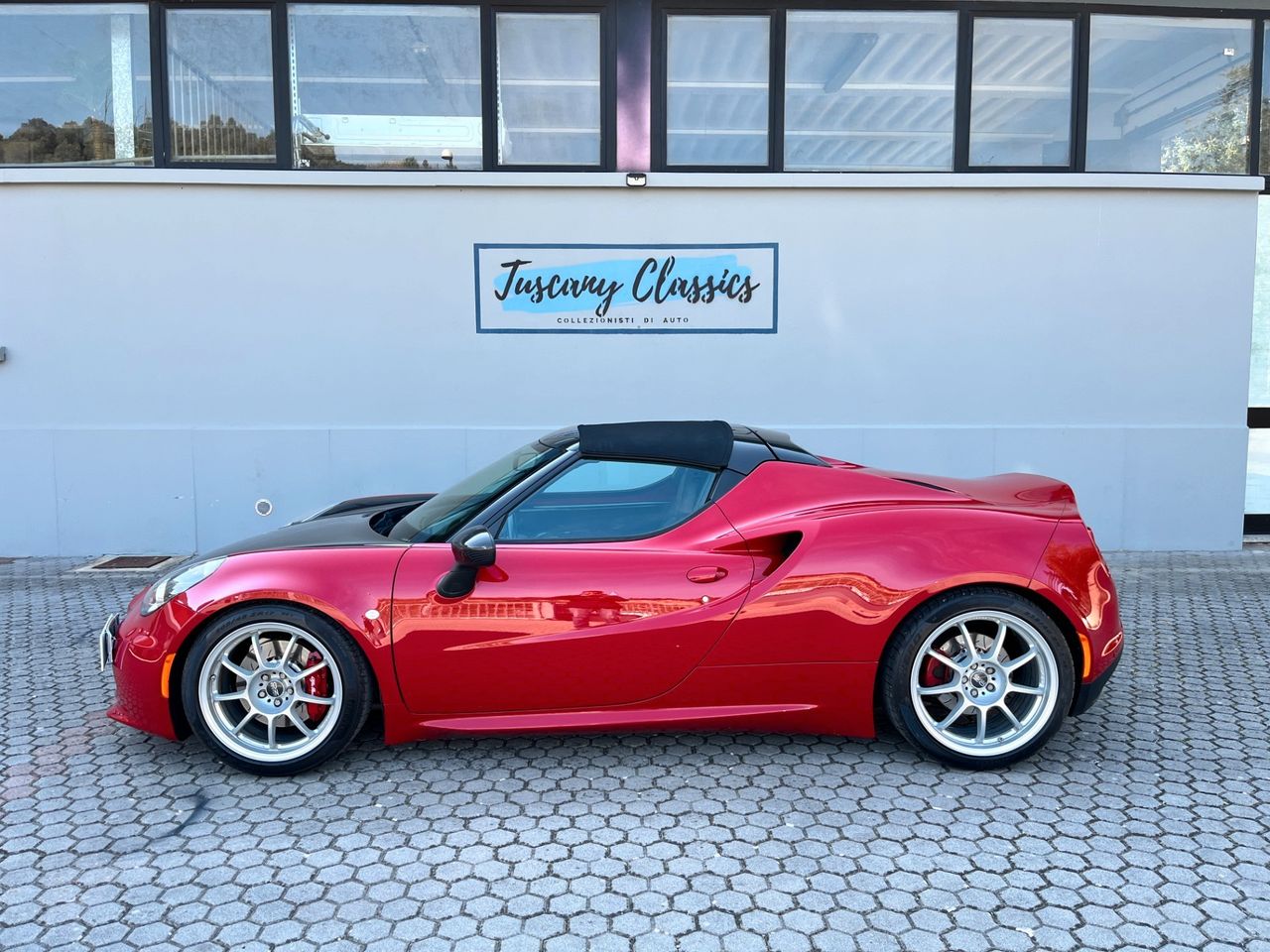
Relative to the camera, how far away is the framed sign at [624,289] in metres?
7.89

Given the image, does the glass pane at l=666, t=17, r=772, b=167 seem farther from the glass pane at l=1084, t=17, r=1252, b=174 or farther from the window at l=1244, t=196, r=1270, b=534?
the window at l=1244, t=196, r=1270, b=534

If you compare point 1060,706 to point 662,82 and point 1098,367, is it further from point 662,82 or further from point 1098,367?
point 662,82

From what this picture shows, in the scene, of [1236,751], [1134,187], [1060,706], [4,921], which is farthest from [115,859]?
[1134,187]

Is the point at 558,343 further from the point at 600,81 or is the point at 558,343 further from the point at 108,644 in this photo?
Answer: the point at 108,644

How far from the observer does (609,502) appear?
12.5 feet

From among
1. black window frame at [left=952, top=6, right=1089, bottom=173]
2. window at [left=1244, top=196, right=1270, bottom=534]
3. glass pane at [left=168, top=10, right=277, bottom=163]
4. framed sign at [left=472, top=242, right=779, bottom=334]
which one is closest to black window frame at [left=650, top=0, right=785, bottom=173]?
framed sign at [left=472, top=242, right=779, bottom=334]

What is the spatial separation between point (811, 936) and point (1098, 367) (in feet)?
22.2

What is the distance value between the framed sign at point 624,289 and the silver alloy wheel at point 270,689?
469 cm

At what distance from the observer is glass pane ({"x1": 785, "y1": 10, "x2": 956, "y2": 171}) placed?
316 inches

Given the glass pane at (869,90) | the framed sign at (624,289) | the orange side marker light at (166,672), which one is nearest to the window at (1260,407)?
the glass pane at (869,90)

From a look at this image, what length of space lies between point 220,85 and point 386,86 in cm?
135

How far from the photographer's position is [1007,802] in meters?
3.41

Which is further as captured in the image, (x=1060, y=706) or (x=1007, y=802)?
(x=1060, y=706)

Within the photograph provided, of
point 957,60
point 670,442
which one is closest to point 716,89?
point 957,60
